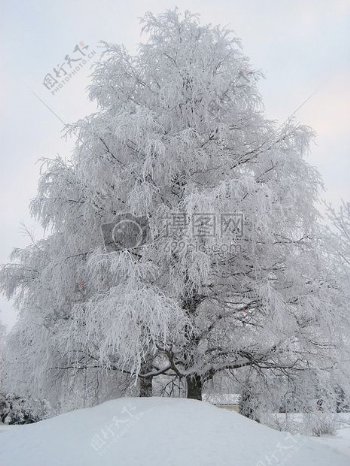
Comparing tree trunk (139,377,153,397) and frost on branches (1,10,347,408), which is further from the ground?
frost on branches (1,10,347,408)

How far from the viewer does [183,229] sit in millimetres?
7062

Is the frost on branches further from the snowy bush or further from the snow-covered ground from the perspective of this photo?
the snowy bush

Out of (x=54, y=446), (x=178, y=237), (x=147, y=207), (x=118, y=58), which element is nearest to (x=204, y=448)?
(x=54, y=446)

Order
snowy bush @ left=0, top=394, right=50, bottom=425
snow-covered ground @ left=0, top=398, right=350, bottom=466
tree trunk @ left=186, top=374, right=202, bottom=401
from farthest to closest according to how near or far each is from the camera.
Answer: snowy bush @ left=0, top=394, right=50, bottom=425, tree trunk @ left=186, top=374, right=202, bottom=401, snow-covered ground @ left=0, top=398, right=350, bottom=466

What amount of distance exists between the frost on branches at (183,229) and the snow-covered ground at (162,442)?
106cm

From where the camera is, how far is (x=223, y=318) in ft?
27.2

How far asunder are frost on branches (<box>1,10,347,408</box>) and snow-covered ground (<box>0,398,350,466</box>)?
1.06 meters

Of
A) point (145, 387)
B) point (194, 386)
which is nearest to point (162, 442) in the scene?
point (194, 386)

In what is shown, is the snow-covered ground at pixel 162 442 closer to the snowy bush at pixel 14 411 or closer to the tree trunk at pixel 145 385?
the tree trunk at pixel 145 385

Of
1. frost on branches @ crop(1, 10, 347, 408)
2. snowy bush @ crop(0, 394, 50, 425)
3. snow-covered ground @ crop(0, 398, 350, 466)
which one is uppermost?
frost on branches @ crop(1, 10, 347, 408)

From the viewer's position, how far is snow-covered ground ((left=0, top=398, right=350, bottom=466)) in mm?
4848

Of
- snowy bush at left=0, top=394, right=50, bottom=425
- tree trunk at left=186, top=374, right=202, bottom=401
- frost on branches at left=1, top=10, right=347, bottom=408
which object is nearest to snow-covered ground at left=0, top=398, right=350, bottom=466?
frost on branches at left=1, top=10, right=347, bottom=408

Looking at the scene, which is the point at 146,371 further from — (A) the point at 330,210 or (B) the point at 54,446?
(A) the point at 330,210

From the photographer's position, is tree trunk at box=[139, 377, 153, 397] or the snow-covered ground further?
tree trunk at box=[139, 377, 153, 397]
